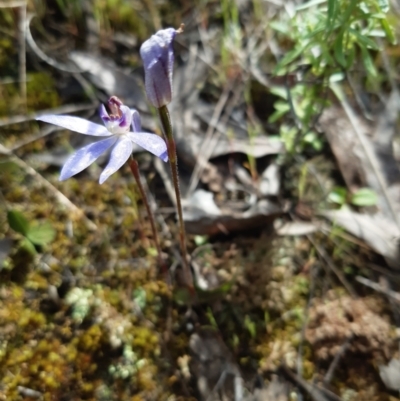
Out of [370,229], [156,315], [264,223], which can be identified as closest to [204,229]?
[264,223]

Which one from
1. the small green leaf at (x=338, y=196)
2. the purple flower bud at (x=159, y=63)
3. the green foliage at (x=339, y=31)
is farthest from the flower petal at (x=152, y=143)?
the small green leaf at (x=338, y=196)

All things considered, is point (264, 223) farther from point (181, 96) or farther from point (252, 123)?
point (181, 96)

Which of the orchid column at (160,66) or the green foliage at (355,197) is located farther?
the green foliage at (355,197)

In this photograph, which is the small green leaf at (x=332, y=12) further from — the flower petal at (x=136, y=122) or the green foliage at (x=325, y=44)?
the flower petal at (x=136, y=122)

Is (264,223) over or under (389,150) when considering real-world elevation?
under

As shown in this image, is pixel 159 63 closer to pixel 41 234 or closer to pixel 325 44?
pixel 325 44

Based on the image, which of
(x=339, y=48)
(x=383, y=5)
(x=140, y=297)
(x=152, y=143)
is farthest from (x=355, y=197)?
(x=152, y=143)
